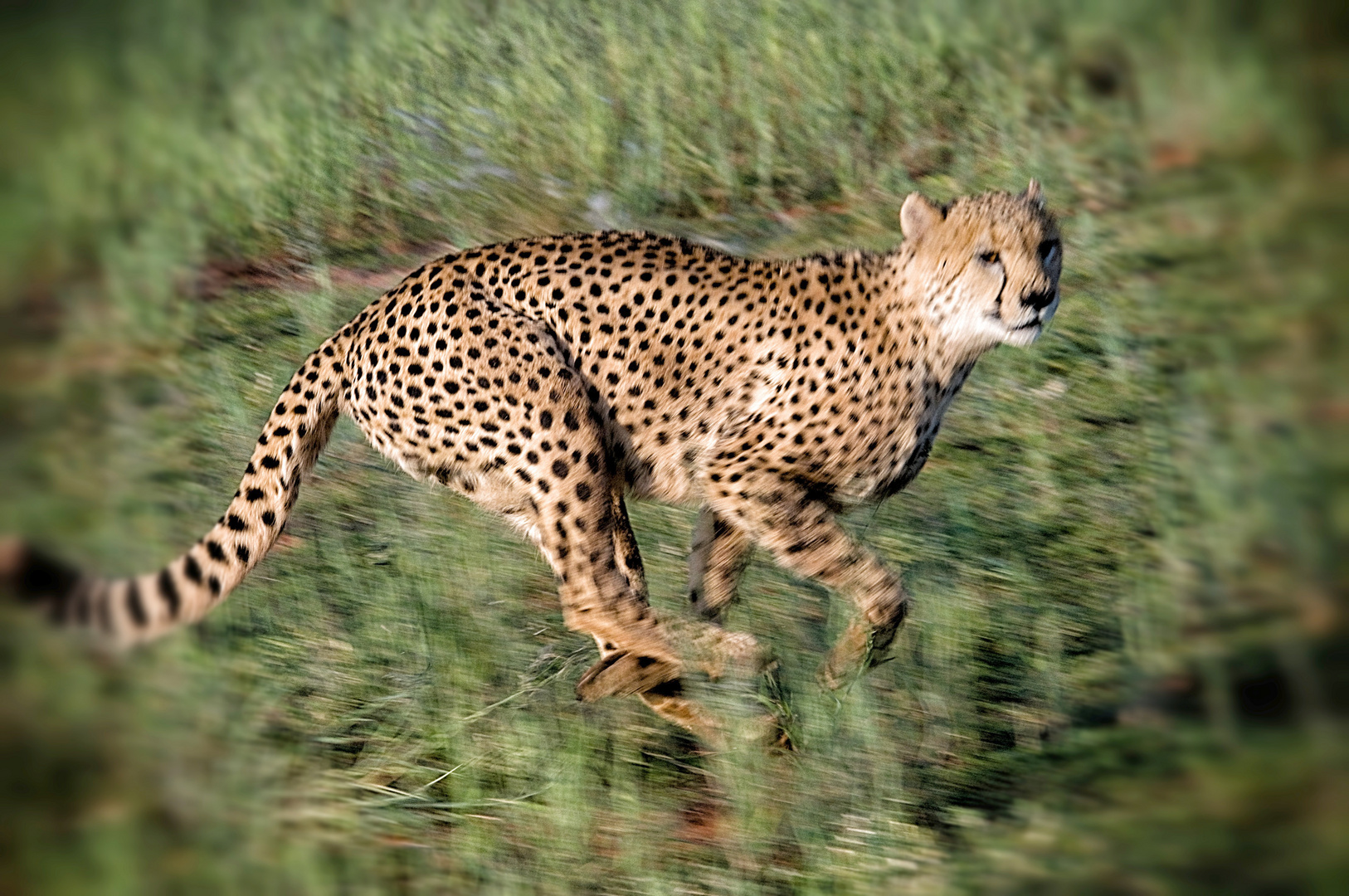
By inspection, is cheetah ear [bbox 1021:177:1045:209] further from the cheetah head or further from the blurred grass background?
the blurred grass background

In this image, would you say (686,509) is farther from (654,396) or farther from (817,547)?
(817,547)

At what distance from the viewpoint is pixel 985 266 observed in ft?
11.5

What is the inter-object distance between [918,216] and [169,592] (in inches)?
71.9

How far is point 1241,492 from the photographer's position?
13.4 feet

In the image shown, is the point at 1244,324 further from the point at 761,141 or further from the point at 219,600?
the point at 219,600

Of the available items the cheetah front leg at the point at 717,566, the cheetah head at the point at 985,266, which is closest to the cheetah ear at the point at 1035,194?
the cheetah head at the point at 985,266

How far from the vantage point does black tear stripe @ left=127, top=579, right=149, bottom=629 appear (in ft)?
10.6

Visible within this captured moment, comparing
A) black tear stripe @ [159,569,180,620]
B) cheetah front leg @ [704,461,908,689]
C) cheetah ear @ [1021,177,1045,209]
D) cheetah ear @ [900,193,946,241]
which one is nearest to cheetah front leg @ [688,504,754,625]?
cheetah front leg @ [704,461,908,689]

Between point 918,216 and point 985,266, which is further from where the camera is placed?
point 918,216

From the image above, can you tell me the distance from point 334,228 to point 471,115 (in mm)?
721

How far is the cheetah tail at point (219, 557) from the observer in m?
3.01

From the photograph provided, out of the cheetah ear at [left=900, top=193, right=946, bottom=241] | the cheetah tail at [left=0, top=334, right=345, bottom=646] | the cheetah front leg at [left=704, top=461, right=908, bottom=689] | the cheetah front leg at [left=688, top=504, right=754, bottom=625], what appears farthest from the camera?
the cheetah front leg at [left=688, top=504, right=754, bottom=625]

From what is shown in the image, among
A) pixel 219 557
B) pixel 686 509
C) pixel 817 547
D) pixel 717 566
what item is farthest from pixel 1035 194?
pixel 219 557

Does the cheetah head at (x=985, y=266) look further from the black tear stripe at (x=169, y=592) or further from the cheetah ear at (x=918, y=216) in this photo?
the black tear stripe at (x=169, y=592)
